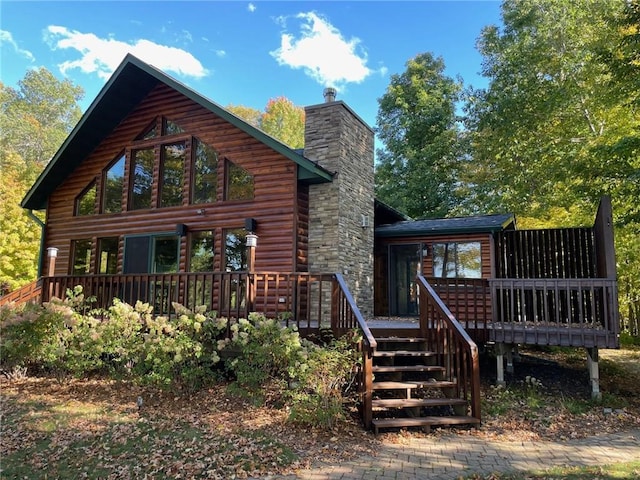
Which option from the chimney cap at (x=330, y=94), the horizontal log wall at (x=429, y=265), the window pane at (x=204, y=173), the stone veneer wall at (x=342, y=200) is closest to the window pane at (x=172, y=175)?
the window pane at (x=204, y=173)

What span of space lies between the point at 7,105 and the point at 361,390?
34569 millimetres

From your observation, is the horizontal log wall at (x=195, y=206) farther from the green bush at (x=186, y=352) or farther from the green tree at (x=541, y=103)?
the green tree at (x=541, y=103)

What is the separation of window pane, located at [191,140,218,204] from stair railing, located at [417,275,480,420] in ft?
18.7

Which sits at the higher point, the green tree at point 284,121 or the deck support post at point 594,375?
the green tree at point 284,121

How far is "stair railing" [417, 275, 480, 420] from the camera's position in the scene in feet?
17.3

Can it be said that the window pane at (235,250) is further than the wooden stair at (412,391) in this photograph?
Yes

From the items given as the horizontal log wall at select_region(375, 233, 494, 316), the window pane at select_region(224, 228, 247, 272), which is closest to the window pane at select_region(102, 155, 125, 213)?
the window pane at select_region(224, 228, 247, 272)

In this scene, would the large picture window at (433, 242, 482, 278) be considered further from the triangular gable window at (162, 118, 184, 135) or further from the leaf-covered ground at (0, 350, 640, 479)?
the triangular gable window at (162, 118, 184, 135)

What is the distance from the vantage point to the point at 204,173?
1030 centimetres

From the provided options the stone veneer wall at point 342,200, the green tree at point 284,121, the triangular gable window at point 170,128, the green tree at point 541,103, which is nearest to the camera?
the stone veneer wall at point 342,200

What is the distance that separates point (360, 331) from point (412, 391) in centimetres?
125

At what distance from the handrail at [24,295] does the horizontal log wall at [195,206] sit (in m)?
2.04

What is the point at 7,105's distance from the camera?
1162 inches

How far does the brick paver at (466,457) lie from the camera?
3902 millimetres
